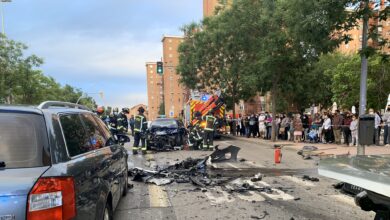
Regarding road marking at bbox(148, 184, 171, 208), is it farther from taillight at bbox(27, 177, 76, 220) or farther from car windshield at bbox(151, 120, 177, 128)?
car windshield at bbox(151, 120, 177, 128)

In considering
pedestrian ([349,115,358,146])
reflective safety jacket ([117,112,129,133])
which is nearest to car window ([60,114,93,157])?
reflective safety jacket ([117,112,129,133])

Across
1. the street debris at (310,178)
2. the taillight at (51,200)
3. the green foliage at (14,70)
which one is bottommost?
the street debris at (310,178)

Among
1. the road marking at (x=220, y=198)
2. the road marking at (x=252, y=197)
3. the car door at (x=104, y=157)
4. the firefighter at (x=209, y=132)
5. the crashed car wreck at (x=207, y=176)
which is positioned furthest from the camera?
the firefighter at (x=209, y=132)

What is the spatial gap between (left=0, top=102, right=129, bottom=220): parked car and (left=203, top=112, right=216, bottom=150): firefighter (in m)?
12.2

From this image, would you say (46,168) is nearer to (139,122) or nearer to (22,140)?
(22,140)

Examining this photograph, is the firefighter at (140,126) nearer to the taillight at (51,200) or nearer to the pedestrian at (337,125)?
the pedestrian at (337,125)

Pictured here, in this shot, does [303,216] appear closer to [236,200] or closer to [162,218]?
[236,200]

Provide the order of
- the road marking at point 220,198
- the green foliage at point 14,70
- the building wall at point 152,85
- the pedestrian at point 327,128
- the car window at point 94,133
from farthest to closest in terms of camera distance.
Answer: the building wall at point 152,85
the green foliage at point 14,70
the pedestrian at point 327,128
the road marking at point 220,198
the car window at point 94,133

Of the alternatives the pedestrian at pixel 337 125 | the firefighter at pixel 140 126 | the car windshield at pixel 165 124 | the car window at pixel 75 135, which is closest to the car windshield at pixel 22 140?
the car window at pixel 75 135

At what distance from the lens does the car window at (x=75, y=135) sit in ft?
12.2

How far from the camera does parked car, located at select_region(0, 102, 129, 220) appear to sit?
9.52 feet

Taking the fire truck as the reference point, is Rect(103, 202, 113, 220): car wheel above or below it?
below

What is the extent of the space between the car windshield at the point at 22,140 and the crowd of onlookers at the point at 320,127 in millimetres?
15602

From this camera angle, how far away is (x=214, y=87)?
3325 centimetres
